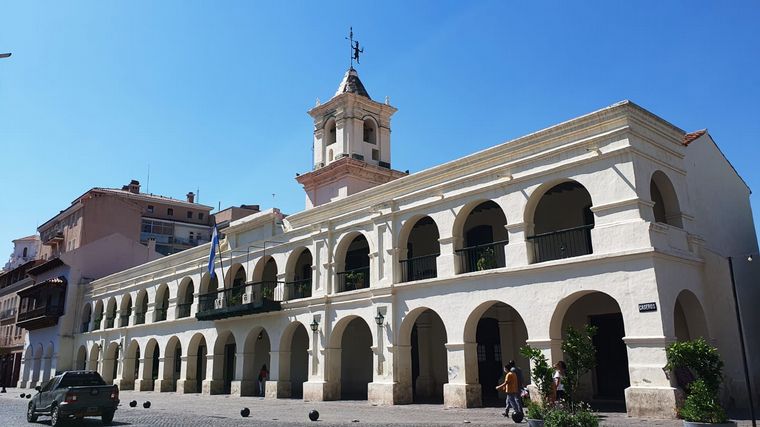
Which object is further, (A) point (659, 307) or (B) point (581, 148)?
(B) point (581, 148)

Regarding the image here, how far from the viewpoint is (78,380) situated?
53.4 feet

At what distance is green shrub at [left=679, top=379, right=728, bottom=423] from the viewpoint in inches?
387

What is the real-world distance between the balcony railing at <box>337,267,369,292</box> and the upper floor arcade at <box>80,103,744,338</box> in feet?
0.17

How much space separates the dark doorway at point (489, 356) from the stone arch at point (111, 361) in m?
24.2

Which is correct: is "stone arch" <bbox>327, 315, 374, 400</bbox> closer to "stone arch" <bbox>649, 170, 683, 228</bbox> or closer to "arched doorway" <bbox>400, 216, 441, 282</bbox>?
"arched doorway" <bbox>400, 216, 441, 282</bbox>

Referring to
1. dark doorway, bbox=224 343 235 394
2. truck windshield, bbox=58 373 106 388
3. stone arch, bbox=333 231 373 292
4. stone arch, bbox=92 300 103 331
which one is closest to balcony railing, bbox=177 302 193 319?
dark doorway, bbox=224 343 235 394

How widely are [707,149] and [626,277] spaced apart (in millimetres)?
6932

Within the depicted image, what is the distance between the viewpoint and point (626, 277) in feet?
47.3

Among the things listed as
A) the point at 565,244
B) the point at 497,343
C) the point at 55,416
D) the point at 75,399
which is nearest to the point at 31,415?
the point at 55,416

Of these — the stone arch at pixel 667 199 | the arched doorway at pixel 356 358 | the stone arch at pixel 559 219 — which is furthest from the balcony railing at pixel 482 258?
the arched doorway at pixel 356 358

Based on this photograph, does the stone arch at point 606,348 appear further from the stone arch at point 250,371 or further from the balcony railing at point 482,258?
the stone arch at point 250,371

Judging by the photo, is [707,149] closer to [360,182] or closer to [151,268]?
[360,182]

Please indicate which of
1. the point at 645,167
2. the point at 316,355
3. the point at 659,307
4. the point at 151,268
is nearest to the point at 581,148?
the point at 645,167

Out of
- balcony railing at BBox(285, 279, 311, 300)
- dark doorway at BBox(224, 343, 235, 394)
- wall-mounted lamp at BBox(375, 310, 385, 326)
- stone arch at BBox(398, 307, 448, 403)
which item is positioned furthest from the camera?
dark doorway at BBox(224, 343, 235, 394)
